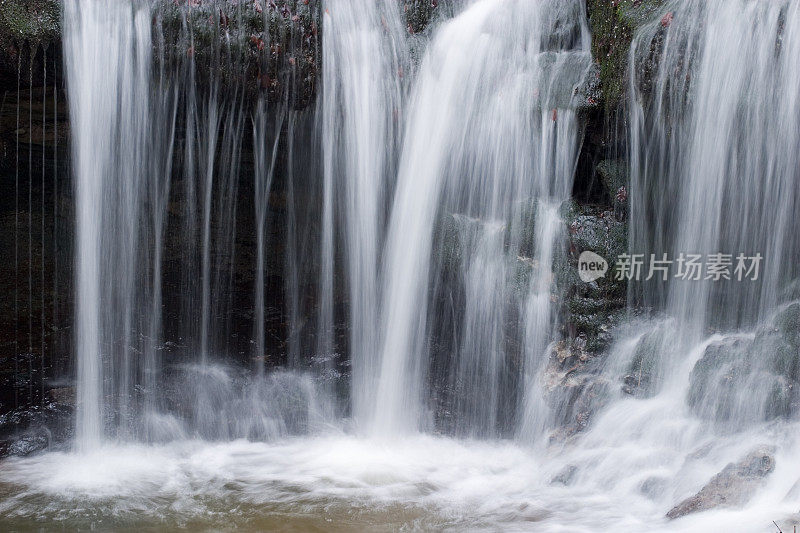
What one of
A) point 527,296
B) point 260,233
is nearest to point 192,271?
point 260,233

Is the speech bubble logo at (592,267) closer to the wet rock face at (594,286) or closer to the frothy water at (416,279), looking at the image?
the wet rock face at (594,286)

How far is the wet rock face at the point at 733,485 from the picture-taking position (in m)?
4.31

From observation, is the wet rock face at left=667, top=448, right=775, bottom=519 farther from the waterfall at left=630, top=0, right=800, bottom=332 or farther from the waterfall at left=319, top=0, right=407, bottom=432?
the waterfall at left=319, top=0, right=407, bottom=432

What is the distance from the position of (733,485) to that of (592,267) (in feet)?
7.29

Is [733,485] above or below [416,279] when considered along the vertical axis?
below

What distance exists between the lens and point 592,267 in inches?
243

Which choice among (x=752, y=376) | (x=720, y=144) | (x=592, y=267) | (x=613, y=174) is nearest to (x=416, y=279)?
(x=592, y=267)

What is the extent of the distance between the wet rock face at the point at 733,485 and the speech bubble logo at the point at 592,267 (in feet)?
6.55

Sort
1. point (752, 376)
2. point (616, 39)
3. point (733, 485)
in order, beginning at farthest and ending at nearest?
point (616, 39)
point (752, 376)
point (733, 485)

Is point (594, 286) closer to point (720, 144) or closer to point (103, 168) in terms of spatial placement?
point (720, 144)

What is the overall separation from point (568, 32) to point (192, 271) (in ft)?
13.9

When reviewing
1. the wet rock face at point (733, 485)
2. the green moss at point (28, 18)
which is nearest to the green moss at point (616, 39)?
the wet rock face at point (733, 485)

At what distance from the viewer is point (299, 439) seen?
7.02m

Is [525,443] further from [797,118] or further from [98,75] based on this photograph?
[98,75]
